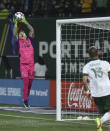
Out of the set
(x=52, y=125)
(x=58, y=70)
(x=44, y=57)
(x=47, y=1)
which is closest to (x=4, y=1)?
(x=47, y=1)

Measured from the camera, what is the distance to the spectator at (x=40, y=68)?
18.6m

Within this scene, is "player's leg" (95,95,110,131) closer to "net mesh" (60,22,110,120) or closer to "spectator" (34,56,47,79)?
"net mesh" (60,22,110,120)

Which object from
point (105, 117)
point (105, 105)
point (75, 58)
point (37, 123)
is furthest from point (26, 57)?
point (105, 117)

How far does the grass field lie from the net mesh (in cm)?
77

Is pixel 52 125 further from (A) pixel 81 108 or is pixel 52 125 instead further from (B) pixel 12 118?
(A) pixel 81 108

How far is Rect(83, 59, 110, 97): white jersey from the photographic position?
32.9 feet

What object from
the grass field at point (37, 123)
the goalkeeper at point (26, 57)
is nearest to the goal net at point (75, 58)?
the grass field at point (37, 123)

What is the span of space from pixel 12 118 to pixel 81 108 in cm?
257

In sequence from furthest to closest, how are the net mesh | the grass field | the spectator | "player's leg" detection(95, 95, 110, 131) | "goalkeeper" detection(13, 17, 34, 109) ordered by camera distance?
1. the spectator
2. "goalkeeper" detection(13, 17, 34, 109)
3. the net mesh
4. the grass field
5. "player's leg" detection(95, 95, 110, 131)

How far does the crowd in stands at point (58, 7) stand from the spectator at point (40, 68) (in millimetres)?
2411

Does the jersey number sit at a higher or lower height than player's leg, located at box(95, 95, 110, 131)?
higher

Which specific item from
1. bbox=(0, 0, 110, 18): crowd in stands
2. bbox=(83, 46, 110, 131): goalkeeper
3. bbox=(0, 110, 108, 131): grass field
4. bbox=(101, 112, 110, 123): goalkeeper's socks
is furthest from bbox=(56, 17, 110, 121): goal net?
bbox=(101, 112, 110, 123): goalkeeper's socks

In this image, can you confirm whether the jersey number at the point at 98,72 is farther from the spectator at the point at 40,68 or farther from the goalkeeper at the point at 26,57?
the spectator at the point at 40,68

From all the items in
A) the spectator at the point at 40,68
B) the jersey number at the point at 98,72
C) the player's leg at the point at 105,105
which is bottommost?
the player's leg at the point at 105,105
